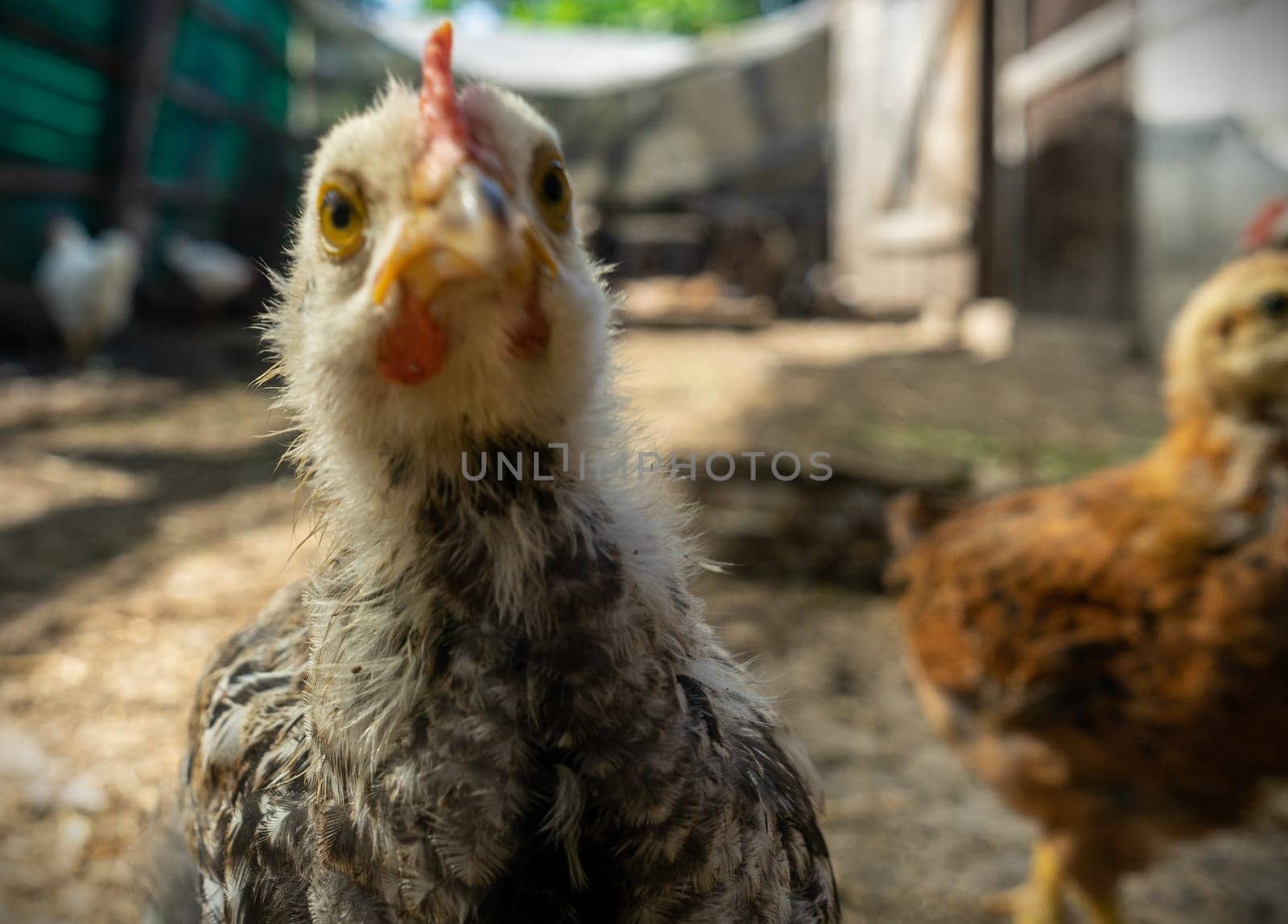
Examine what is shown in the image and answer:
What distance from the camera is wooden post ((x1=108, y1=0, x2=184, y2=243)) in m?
8.77

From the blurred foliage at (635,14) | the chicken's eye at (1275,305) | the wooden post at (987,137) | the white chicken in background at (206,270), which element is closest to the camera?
the chicken's eye at (1275,305)

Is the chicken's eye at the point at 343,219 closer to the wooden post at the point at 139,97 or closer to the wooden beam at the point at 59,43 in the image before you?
the wooden beam at the point at 59,43

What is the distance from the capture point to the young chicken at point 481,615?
99 centimetres

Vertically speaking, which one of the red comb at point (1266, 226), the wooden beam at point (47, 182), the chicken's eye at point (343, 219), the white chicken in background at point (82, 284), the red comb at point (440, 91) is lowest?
the chicken's eye at point (343, 219)

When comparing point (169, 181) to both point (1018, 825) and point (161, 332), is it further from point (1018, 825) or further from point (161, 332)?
point (1018, 825)

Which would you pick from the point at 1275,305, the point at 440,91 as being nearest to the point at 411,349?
the point at 440,91

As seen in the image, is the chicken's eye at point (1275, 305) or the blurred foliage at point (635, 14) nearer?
the chicken's eye at point (1275, 305)

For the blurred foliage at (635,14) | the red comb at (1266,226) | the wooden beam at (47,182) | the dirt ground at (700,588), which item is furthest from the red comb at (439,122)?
the blurred foliage at (635,14)

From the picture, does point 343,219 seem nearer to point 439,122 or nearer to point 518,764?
point 439,122

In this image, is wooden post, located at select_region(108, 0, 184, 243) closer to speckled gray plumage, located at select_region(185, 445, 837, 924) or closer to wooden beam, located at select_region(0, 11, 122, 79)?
wooden beam, located at select_region(0, 11, 122, 79)

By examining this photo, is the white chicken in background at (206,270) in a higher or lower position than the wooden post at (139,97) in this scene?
lower

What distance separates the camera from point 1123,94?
6230 millimetres

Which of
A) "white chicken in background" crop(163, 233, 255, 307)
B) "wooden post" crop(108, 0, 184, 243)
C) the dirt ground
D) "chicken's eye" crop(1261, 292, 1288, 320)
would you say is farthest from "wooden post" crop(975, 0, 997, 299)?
"wooden post" crop(108, 0, 184, 243)

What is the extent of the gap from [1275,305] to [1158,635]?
33.9 inches
